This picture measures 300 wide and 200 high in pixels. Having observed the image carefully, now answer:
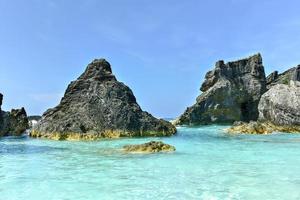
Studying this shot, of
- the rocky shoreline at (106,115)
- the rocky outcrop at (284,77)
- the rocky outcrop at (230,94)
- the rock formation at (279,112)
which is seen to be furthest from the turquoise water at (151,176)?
the rocky outcrop at (230,94)

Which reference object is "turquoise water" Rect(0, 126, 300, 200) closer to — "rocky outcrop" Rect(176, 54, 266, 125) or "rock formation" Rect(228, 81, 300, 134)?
"rock formation" Rect(228, 81, 300, 134)

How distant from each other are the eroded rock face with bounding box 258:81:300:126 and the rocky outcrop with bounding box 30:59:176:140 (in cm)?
1412

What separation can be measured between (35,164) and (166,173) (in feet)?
24.5

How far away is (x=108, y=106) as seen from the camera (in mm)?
43281

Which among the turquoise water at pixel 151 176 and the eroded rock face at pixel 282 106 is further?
the eroded rock face at pixel 282 106

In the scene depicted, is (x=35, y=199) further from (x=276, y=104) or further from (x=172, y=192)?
(x=276, y=104)

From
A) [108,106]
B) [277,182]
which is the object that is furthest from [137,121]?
[277,182]

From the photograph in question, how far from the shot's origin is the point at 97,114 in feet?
139

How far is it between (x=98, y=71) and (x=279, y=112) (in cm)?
2364

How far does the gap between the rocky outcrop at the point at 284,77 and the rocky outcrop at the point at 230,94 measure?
141 inches

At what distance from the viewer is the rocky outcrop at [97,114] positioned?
4041 centimetres

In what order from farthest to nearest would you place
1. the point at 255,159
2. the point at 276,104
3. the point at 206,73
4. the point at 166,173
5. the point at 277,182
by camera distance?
the point at 206,73
the point at 276,104
the point at 255,159
the point at 166,173
the point at 277,182

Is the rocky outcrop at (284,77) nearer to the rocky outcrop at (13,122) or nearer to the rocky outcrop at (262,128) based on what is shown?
the rocky outcrop at (262,128)

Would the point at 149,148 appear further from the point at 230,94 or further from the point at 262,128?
the point at 230,94
